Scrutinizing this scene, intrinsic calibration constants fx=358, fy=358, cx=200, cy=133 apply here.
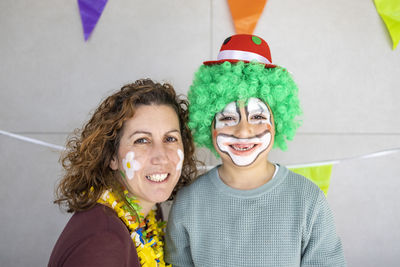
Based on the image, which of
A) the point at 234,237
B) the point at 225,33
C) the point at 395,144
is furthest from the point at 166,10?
the point at 395,144

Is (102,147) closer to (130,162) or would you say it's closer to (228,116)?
(130,162)

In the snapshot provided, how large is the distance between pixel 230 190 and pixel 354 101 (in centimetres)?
127

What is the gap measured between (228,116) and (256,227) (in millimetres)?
606

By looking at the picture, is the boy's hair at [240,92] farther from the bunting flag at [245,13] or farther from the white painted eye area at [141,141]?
the bunting flag at [245,13]

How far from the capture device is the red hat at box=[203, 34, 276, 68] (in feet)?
6.34

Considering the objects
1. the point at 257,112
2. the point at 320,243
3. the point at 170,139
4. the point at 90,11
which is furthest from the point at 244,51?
the point at 90,11

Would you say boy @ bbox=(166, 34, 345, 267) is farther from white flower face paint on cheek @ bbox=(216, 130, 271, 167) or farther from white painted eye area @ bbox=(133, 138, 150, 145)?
white painted eye area @ bbox=(133, 138, 150, 145)

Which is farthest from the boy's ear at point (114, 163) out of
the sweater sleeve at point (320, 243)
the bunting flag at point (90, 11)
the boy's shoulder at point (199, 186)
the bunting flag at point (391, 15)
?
the bunting flag at point (391, 15)

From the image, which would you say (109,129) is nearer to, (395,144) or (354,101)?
(354,101)

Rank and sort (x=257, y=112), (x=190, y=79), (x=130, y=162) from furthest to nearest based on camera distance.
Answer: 1. (x=190, y=79)
2. (x=257, y=112)
3. (x=130, y=162)

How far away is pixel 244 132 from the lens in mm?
1853

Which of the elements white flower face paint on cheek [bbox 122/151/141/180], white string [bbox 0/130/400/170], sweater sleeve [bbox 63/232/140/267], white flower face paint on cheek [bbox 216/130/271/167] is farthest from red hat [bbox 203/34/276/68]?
sweater sleeve [bbox 63/232/140/267]

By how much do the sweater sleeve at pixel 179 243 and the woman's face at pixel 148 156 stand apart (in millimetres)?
236

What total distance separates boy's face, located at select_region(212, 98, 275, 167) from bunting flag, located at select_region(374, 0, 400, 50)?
4.25 ft
